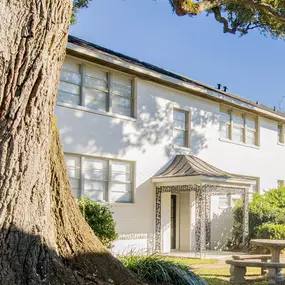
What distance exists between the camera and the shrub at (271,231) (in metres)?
18.7

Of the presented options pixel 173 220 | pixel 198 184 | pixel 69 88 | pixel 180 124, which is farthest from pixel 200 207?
pixel 69 88

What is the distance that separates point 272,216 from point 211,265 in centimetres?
617

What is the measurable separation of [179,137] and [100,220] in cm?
640

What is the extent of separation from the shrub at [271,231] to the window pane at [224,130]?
456 centimetres

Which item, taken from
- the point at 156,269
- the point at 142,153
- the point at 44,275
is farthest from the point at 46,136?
the point at 142,153

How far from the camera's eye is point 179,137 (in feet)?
64.8

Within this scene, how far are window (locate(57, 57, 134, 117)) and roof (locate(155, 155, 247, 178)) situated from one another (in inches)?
102

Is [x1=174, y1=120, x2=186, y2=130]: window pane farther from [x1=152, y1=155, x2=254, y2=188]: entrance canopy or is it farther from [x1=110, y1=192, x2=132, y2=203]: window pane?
[x1=110, y1=192, x2=132, y2=203]: window pane

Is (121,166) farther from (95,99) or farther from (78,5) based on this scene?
(78,5)

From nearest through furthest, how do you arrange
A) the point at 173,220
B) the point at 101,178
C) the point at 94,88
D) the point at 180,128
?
the point at 94,88 → the point at 101,178 → the point at 180,128 → the point at 173,220

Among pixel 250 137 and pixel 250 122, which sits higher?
pixel 250 122

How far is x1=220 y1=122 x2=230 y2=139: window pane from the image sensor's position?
21969 mm

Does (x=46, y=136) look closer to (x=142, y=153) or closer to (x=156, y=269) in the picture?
(x=156, y=269)

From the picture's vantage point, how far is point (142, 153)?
1789 centimetres
